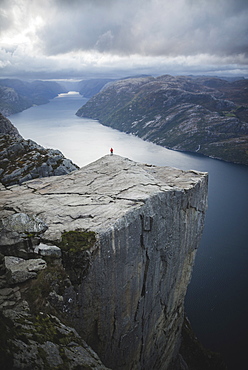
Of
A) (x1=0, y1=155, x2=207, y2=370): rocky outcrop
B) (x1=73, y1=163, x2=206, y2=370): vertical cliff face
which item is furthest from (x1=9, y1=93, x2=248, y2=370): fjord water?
(x1=0, y1=155, x2=207, y2=370): rocky outcrop

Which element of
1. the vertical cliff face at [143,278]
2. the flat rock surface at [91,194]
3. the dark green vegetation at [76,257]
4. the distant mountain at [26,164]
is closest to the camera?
the dark green vegetation at [76,257]

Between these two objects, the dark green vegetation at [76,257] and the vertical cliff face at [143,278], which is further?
the vertical cliff face at [143,278]

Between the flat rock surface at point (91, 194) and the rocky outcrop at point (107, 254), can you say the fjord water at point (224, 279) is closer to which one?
the rocky outcrop at point (107, 254)

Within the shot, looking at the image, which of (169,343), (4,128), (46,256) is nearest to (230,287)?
(169,343)

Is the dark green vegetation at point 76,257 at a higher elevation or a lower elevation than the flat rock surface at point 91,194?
lower

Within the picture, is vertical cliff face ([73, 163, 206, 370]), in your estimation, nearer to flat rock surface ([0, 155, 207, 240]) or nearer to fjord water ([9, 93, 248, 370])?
flat rock surface ([0, 155, 207, 240])

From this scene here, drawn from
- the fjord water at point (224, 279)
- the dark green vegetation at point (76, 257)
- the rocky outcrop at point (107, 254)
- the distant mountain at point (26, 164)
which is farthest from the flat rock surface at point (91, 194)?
the fjord water at point (224, 279)

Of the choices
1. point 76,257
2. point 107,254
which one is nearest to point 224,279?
point 107,254

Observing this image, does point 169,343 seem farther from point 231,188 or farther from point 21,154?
point 231,188
